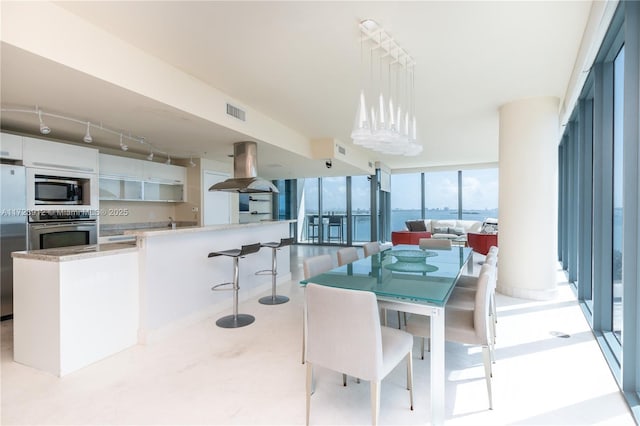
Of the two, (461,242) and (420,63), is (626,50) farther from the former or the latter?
(461,242)

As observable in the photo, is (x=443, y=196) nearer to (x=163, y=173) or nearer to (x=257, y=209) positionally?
(x=257, y=209)

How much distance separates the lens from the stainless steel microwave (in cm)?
369

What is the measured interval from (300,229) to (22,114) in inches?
316

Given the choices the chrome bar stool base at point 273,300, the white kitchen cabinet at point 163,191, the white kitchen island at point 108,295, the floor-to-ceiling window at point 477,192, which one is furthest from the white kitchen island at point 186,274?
the floor-to-ceiling window at point 477,192

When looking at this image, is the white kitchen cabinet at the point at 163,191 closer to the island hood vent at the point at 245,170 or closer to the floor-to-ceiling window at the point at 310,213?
the island hood vent at the point at 245,170

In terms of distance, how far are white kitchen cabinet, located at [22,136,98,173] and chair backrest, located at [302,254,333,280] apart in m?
3.49

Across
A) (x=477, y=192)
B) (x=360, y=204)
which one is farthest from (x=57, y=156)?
(x=477, y=192)

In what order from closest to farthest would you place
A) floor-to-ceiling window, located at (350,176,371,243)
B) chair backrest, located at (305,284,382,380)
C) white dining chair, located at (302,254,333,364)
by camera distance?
chair backrest, located at (305,284,382,380) < white dining chair, located at (302,254,333,364) < floor-to-ceiling window, located at (350,176,371,243)

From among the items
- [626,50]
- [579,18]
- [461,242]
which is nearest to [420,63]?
[579,18]

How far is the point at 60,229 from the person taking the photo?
12.7 feet

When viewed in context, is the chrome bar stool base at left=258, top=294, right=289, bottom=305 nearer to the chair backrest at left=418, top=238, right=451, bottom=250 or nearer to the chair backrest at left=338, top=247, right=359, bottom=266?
the chair backrest at left=338, top=247, right=359, bottom=266

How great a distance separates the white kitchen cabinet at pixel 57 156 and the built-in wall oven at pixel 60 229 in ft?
1.88

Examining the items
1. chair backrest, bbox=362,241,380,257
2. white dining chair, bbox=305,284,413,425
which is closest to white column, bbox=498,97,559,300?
chair backrest, bbox=362,241,380,257

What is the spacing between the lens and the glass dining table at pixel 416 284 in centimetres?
174
